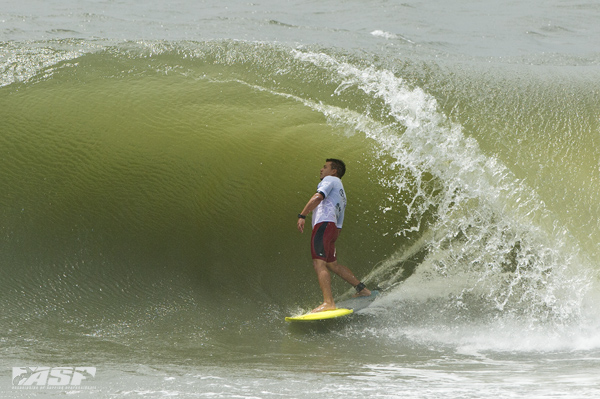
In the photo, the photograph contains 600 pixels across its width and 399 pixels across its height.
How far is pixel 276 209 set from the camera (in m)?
4.40

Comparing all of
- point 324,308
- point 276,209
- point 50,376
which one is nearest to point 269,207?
point 276,209

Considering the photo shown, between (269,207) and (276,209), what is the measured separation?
0.05 m

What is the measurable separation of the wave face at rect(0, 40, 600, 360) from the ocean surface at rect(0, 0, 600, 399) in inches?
0.6

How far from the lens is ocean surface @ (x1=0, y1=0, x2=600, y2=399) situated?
388cm

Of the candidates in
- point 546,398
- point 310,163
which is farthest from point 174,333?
point 546,398

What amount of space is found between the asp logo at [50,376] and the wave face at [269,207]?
0.67 m

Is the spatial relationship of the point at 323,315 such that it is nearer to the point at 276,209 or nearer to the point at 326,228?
the point at 326,228

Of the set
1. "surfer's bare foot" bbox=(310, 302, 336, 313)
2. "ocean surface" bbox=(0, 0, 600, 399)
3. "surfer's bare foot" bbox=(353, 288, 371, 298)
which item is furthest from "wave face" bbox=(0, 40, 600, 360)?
"surfer's bare foot" bbox=(310, 302, 336, 313)

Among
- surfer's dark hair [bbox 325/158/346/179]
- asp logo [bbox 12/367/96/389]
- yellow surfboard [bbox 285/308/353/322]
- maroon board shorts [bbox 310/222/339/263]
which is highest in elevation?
surfer's dark hair [bbox 325/158/346/179]

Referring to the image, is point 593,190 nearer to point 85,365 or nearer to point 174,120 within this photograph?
point 174,120

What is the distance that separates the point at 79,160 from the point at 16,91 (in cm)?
93

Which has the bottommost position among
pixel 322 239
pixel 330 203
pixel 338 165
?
pixel 322 239

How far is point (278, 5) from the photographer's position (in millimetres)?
11352

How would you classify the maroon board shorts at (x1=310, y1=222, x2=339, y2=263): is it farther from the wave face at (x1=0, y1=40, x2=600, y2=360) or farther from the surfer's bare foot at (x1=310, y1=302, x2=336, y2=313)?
the wave face at (x1=0, y1=40, x2=600, y2=360)
